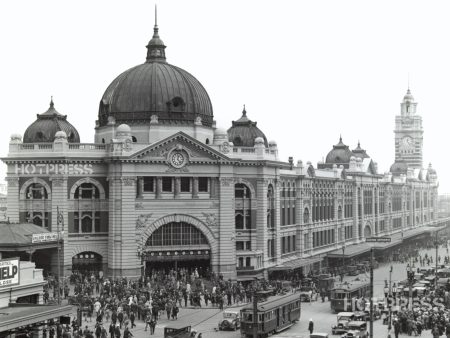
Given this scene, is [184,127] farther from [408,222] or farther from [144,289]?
[408,222]

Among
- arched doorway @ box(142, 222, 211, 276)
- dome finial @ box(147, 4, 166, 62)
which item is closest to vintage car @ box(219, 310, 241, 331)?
arched doorway @ box(142, 222, 211, 276)

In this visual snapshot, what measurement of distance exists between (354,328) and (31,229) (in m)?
29.4

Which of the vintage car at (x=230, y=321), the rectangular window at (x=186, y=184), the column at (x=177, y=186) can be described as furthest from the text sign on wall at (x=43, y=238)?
the vintage car at (x=230, y=321)

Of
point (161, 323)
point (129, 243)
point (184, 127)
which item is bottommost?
point (161, 323)

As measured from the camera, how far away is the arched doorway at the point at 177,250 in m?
75.6

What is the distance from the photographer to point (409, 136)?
609ft

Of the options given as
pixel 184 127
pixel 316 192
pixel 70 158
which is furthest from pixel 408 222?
pixel 70 158

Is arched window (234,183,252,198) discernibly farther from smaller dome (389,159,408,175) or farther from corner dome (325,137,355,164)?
smaller dome (389,159,408,175)

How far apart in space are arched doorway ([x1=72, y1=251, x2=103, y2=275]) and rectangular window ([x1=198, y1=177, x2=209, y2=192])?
11.9 m

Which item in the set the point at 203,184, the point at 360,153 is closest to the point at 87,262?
the point at 203,184

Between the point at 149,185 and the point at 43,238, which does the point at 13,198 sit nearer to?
the point at 43,238

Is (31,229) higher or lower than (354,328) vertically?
higher

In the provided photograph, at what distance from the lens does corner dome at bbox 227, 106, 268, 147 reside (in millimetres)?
88750

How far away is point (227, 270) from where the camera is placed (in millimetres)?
78250
